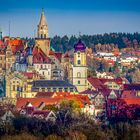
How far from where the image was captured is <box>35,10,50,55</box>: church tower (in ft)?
311

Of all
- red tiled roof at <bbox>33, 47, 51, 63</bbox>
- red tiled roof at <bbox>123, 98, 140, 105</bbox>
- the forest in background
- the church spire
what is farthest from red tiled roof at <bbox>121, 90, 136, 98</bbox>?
the forest in background

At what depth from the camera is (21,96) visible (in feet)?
287

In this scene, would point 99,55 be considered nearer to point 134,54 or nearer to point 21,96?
point 134,54

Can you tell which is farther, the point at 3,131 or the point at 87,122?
the point at 87,122

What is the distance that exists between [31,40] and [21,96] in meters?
39.9

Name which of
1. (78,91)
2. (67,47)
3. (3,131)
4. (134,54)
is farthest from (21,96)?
(134,54)

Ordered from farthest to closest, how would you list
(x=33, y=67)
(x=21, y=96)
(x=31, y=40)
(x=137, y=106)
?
(x=31, y=40), (x=33, y=67), (x=21, y=96), (x=137, y=106)

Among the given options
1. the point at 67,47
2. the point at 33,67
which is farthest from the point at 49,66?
the point at 67,47

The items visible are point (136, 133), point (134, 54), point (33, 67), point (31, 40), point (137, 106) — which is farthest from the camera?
point (134, 54)

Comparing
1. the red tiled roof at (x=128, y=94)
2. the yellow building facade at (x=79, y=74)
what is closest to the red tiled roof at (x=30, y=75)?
the yellow building facade at (x=79, y=74)

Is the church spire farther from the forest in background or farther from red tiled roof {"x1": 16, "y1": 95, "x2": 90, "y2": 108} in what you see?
the forest in background

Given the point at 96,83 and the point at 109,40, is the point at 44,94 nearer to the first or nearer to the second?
the point at 96,83

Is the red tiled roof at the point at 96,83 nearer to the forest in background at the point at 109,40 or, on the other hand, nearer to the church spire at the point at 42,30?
the church spire at the point at 42,30

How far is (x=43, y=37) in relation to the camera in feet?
312
